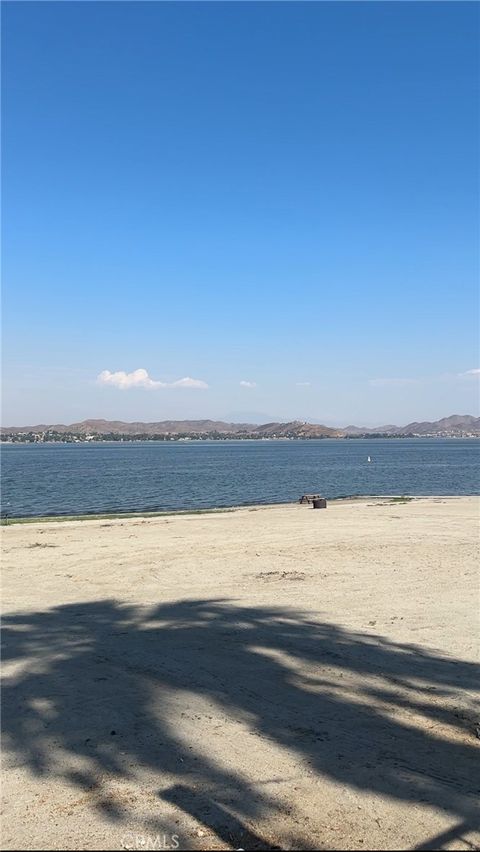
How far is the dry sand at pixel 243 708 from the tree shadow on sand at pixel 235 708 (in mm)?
20

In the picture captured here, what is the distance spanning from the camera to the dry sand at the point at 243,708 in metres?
4.36

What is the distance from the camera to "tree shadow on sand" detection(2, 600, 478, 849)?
4676 mm

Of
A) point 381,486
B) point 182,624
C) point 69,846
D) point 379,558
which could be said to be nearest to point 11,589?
point 182,624

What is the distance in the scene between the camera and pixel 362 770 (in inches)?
196

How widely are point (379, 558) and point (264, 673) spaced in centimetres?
799

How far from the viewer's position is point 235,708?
6.29 m

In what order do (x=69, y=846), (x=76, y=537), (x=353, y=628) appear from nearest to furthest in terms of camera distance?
(x=69, y=846), (x=353, y=628), (x=76, y=537)

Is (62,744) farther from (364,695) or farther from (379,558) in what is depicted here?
(379,558)

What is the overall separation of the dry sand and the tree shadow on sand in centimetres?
2

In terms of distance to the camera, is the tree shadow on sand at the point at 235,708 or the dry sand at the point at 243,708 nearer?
the dry sand at the point at 243,708


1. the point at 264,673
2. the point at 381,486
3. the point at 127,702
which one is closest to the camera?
the point at 127,702

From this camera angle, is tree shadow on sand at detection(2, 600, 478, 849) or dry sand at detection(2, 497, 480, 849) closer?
dry sand at detection(2, 497, 480, 849)

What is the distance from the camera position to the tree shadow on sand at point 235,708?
4676mm

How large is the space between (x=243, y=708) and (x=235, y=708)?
0.24 ft
